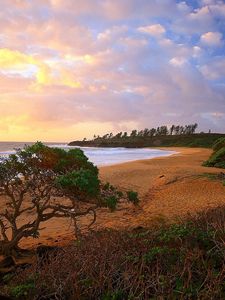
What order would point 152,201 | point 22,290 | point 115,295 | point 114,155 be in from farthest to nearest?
point 114,155 → point 152,201 → point 22,290 → point 115,295

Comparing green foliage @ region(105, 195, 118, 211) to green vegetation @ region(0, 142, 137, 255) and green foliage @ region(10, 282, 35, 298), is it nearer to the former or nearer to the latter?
green vegetation @ region(0, 142, 137, 255)

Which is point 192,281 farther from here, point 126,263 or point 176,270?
point 126,263

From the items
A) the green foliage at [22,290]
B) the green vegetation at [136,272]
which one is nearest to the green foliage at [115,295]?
the green vegetation at [136,272]

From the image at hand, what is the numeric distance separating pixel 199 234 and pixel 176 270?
3.50ft

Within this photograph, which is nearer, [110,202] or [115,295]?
[115,295]

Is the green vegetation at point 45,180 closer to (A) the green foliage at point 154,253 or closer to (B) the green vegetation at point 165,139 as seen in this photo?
(A) the green foliage at point 154,253

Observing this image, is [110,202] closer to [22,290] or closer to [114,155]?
[22,290]

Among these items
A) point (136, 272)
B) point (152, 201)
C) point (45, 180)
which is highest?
point (45, 180)

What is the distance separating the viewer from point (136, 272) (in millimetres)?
4863

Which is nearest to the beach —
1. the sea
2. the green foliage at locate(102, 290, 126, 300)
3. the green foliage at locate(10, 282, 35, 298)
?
the green foliage at locate(102, 290, 126, 300)

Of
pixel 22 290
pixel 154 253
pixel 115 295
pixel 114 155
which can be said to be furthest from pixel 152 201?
pixel 114 155

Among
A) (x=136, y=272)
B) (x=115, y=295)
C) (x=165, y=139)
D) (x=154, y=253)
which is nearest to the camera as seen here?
(x=115, y=295)

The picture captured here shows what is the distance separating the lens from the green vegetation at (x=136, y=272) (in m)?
4.59

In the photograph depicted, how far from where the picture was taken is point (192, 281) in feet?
15.5
